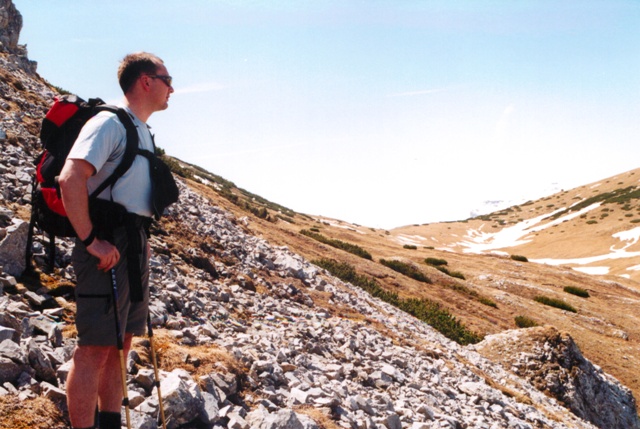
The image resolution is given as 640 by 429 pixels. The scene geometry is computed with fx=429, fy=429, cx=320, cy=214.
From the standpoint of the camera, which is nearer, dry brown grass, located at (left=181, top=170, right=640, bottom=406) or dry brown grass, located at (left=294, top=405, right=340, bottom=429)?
dry brown grass, located at (left=294, top=405, right=340, bottom=429)

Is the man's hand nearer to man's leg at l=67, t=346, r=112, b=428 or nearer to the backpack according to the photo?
the backpack

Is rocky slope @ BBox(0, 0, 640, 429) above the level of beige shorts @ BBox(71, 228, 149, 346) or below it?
below

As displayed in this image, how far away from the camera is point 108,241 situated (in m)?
3.64

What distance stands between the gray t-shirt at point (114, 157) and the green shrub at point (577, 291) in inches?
1724

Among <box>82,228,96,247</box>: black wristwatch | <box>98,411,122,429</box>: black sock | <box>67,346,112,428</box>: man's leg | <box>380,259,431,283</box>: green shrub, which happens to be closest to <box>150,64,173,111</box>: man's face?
<box>82,228,96,247</box>: black wristwatch

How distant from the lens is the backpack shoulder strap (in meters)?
3.62

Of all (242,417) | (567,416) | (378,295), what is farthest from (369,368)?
(378,295)

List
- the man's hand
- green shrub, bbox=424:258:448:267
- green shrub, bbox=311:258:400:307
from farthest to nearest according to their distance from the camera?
green shrub, bbox=424:258:448:267 → green shrub, bbox=311:258:400:307 → the man's hand

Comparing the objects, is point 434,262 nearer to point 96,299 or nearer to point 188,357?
point 188,357

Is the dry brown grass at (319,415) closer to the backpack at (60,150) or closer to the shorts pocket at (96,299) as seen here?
the shorts pocket at (96,299)

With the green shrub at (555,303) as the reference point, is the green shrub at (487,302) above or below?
above

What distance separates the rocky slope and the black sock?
547mm

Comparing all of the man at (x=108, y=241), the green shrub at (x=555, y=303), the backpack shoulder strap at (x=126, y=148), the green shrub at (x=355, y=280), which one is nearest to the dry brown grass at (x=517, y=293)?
the green shrub at (x=555, y=303)

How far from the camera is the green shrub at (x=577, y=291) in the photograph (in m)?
38.9
